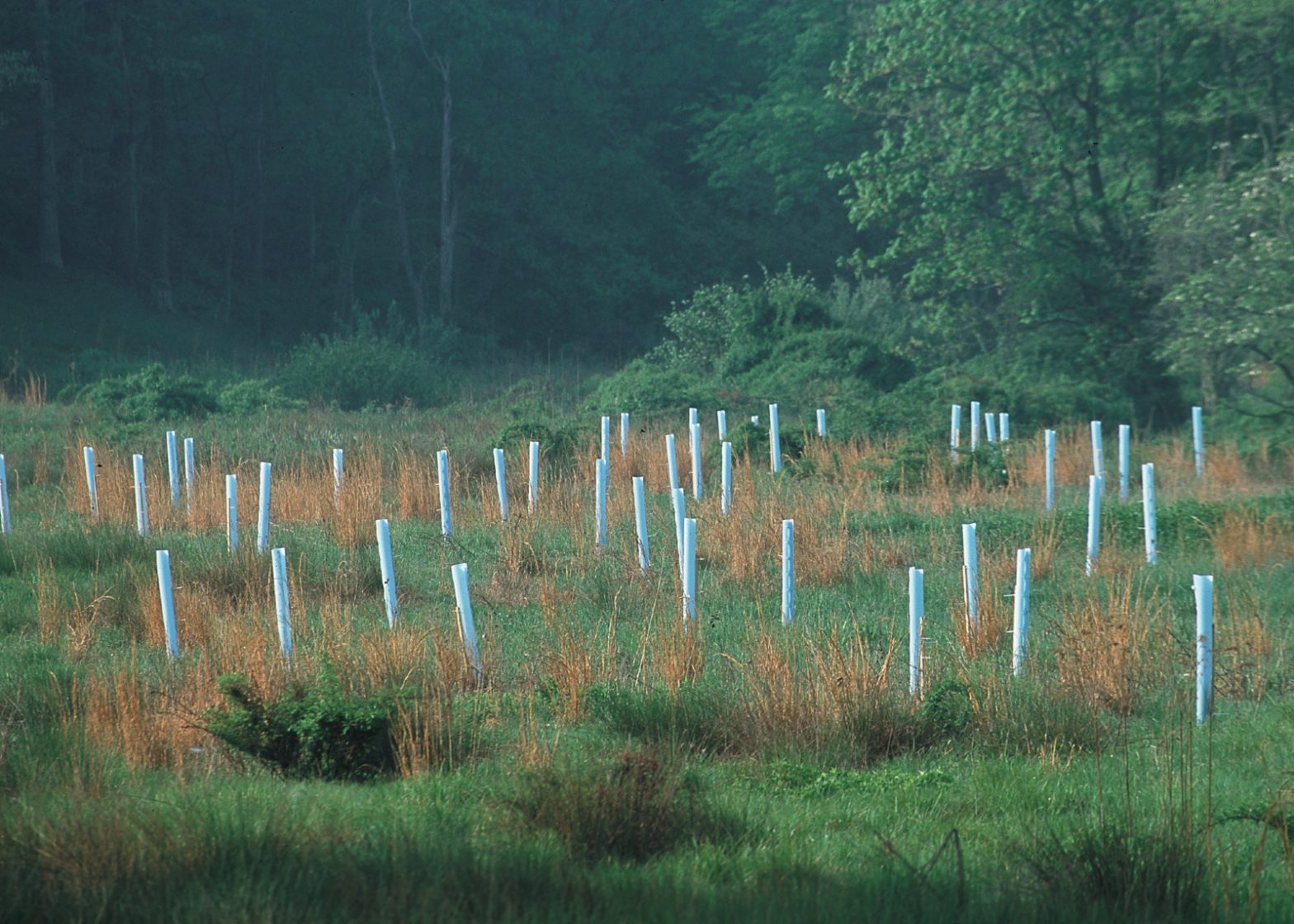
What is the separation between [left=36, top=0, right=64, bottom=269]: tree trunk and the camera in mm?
32562

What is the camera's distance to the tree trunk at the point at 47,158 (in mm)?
32562

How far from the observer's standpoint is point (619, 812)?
15.9ft

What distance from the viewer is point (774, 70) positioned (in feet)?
139

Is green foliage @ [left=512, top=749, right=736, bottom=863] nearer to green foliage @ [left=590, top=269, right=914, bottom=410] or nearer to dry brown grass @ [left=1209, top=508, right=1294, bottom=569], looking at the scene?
dry brown grass @ [left=1209, top=508, right=1294, bottom=569]

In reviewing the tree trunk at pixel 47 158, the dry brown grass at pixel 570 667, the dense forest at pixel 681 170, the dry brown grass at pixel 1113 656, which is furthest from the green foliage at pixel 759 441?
the tree trunk at pixel 47 158

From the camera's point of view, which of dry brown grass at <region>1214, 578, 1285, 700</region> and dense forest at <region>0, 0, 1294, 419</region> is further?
dense forest at <region>0, 0, 1294, 419</region>

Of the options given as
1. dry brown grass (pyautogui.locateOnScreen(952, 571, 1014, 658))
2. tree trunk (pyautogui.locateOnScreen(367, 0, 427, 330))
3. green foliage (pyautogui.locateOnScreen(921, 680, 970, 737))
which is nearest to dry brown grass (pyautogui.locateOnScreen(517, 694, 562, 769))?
green foliage (pyautogui.locateOnScreen(921, 680, 970, 737))

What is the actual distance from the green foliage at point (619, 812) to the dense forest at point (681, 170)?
17659mm

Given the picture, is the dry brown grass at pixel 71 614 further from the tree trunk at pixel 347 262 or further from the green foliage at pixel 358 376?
the tree trunk at pixel 347 262

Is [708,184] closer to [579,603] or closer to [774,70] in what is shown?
[774,70]

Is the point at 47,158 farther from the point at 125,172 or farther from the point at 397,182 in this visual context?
the point at 397,182

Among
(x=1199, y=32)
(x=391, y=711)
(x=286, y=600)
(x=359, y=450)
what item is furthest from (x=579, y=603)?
(x=1199, y=32)

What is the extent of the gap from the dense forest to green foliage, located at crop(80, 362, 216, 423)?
37.7ft

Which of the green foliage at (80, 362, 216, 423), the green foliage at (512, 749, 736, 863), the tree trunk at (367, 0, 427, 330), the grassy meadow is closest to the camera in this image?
the grassy meadow
